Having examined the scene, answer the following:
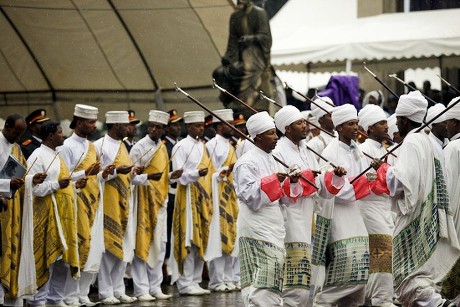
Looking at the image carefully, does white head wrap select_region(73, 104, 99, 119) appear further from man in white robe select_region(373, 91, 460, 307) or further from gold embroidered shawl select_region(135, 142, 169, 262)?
man in white robe select_region(373, 91, 460, 307)

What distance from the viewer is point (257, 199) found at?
1277cm

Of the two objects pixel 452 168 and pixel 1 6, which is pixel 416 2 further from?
pixel 452 168

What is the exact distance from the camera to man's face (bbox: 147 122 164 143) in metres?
17.5

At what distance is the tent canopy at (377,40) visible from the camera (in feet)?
75.2

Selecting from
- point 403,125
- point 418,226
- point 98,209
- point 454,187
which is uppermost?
point 403,125

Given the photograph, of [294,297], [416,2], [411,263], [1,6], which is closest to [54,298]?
[294,297]

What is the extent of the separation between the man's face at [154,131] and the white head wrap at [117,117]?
709 millimetres

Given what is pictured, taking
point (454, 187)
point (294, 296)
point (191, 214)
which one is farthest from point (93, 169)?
point (454, 187)

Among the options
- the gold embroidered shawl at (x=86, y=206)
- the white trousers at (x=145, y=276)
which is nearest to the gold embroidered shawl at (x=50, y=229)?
the gold embroidered shawl at (x=86, y=206)

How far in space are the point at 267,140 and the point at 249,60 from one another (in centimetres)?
883

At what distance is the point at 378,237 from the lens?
1493 cm

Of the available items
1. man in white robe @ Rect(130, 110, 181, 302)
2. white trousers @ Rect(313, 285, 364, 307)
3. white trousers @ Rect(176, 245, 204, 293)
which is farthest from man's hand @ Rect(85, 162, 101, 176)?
white trousers @ Rect(313, 285, 364, 307)

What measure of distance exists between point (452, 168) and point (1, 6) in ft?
30.6

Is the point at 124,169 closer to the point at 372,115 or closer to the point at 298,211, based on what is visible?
the point at 372,115
